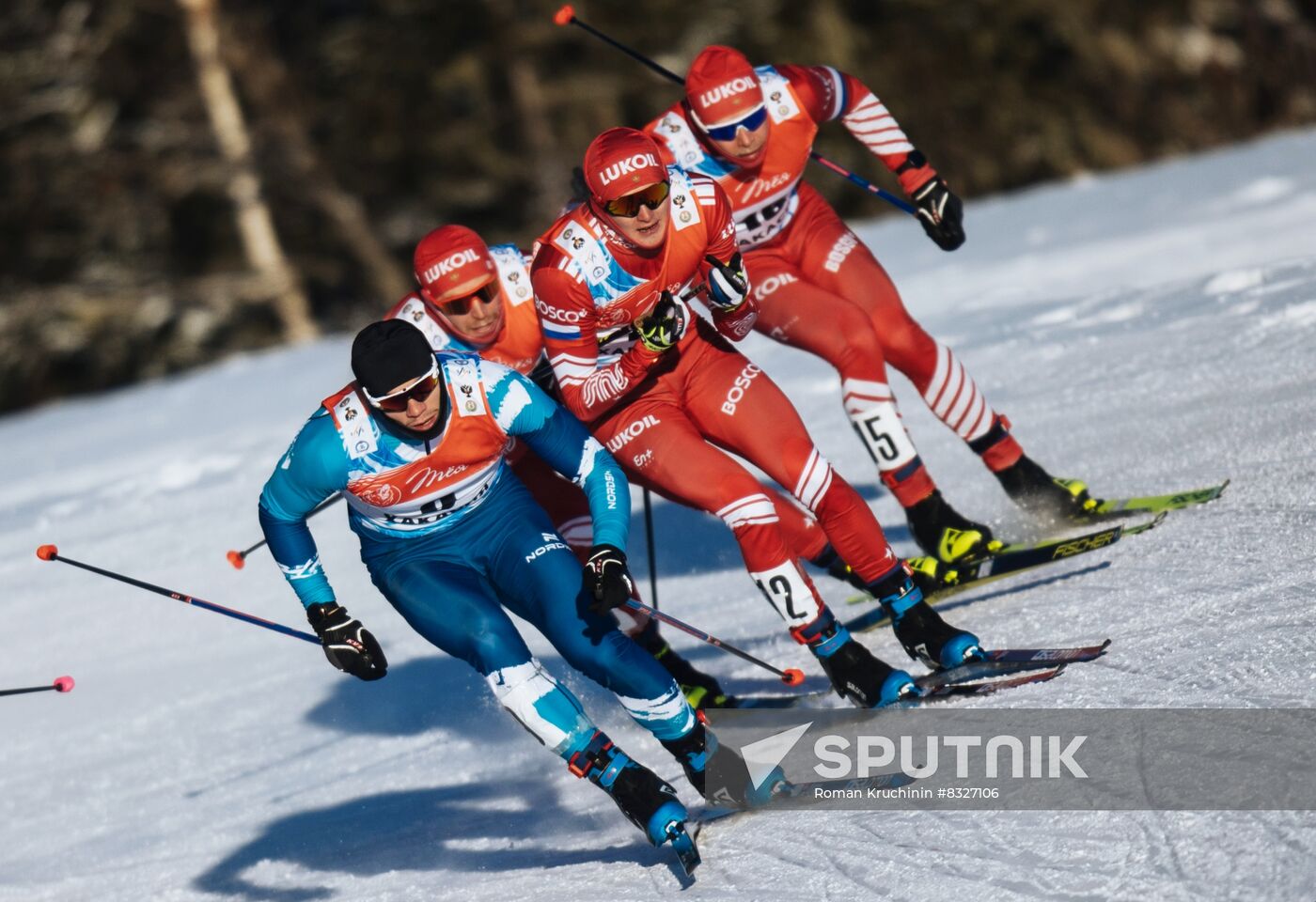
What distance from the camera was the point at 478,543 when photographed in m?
5.09

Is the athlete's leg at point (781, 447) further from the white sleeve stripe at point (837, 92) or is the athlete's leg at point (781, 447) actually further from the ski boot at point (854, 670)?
the white sleeve stripe at point (837, 92)

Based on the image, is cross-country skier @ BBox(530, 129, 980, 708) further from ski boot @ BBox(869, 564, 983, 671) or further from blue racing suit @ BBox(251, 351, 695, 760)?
blue racing suit @ BBox(251, 351, 695, 760)

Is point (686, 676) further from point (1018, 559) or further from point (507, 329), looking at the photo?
point (507, 329)

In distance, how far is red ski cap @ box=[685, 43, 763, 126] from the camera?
6.05 metres

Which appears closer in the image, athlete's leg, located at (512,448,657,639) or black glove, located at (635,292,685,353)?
black glove, located at (635,292,685,353)

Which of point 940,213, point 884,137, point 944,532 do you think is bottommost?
point 944,532

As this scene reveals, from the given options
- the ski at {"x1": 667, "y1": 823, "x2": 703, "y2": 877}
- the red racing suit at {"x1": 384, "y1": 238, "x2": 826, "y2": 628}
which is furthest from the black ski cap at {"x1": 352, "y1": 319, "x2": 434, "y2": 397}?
the ski at {"x1": 667, "y1": 823, "x2": 703, "y2": 877}

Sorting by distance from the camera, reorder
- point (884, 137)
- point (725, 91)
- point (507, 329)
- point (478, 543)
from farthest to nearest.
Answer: point (884, 137)
point (725, 91)
point (507, 329)
point (478, 543)

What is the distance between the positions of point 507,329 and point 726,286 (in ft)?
3.30

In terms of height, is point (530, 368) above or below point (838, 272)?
above

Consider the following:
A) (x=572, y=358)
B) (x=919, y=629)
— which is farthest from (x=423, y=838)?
(x=919, y=629)

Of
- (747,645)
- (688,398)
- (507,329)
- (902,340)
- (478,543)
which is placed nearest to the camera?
(478,543)

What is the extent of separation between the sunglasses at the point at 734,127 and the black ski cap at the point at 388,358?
186 centimetres

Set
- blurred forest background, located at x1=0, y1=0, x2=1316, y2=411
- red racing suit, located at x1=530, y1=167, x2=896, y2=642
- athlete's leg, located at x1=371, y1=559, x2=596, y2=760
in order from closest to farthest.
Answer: athlete's leg, located at x1=371, y1=559, x2=596, y2=760 → red racing suit, located at x1=530, y1=167, x2=896, y2=642 → blurred forest background, located at x1=0, y1=0, x2=1316, y2=411
